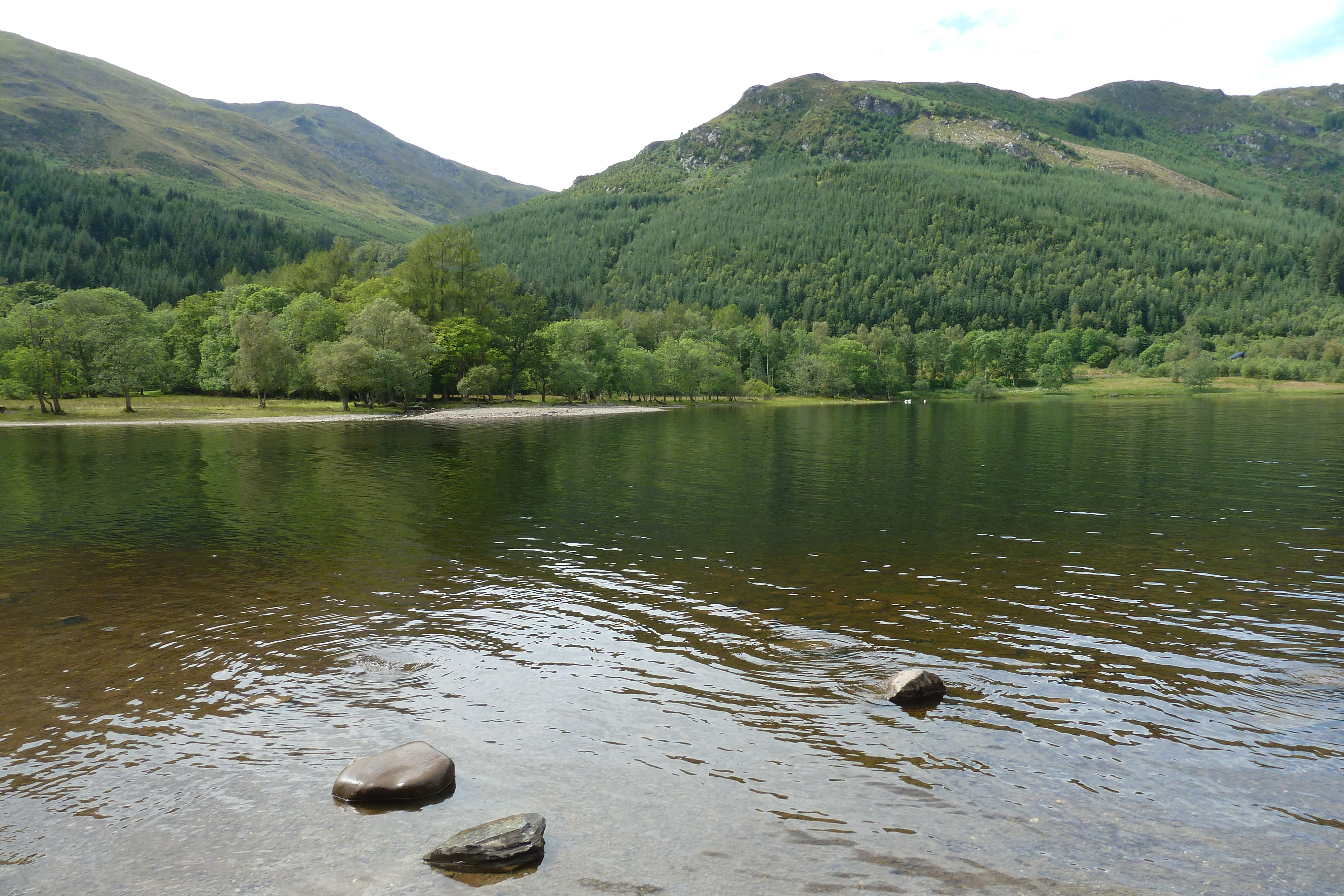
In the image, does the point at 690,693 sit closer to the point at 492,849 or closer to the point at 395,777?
the point at 395,777

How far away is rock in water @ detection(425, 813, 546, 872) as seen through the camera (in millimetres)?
9109

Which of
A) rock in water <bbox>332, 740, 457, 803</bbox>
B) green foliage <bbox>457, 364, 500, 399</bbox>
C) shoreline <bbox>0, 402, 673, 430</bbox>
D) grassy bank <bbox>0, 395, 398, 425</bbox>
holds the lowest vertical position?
rock in water <bbox>332, 740, 457, 803</bbox>

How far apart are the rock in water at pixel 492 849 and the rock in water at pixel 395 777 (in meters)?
1.46

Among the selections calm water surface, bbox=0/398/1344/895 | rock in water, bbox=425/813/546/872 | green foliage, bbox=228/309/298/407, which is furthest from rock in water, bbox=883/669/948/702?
green foliage, bbox=228/309/298/407

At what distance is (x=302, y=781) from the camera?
36.9 feet

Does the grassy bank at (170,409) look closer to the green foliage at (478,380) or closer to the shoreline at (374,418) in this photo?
the shoreline at (374,418)

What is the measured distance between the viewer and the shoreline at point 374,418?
9756 cm

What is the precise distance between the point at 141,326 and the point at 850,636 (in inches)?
5658

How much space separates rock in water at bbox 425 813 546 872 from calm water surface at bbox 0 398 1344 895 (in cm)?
27

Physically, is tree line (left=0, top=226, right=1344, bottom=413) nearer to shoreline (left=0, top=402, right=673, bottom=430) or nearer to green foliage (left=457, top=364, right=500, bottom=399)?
green foliage (left=457, top=364, right=500, bottom=399)

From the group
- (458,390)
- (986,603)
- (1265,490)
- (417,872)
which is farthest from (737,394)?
(417,872)

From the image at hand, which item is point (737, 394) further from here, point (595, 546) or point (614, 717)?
point (614, 717)

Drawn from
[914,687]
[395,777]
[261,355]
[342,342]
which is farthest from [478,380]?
[395,777]

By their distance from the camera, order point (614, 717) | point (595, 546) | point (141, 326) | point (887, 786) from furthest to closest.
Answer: point (141, 326), point (595, 546), point (614, 717), point (887, 786)
